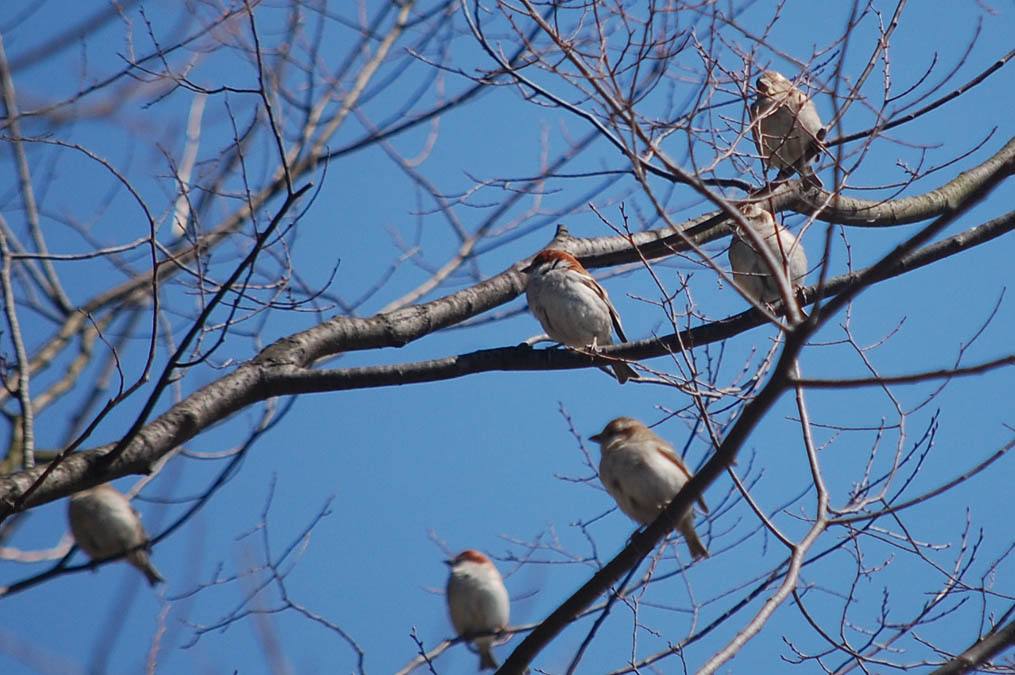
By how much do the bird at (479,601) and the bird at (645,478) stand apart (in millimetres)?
2186

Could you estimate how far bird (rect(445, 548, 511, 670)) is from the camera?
23.1ft

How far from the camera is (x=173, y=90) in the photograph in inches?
193

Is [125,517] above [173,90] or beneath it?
beneath

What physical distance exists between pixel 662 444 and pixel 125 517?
4.01 metres

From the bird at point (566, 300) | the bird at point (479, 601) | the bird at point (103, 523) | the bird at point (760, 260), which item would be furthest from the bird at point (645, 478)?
the bird at point (103, 523)

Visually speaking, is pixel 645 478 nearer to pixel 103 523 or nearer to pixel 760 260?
pixel 760 260

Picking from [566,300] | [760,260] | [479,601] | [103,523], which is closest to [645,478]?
[566,300]

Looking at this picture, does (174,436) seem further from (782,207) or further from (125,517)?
(125,517)

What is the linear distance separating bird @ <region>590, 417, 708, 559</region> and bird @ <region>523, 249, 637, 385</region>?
70 cm

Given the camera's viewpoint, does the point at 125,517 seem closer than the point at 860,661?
No

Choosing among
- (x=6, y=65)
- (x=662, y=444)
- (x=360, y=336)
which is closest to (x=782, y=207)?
(x=662, y=444)

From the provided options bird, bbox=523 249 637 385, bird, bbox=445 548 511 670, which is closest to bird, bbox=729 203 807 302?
bird, bbox=523 249 637 385

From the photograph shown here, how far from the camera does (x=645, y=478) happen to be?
5148 millimetres

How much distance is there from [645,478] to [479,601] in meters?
2.57
